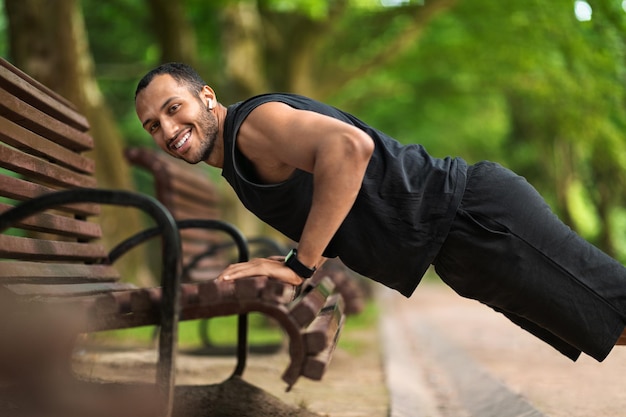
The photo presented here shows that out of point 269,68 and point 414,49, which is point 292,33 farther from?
point 414,49

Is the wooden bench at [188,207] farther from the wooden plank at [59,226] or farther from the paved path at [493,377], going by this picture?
the wooden plank at [59,226]

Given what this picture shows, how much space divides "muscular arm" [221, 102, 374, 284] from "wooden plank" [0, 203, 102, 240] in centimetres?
87

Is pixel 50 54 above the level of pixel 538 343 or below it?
above

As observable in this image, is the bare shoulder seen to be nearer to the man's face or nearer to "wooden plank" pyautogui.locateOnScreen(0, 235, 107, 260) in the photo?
the man's face

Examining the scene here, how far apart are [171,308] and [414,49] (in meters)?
19.5

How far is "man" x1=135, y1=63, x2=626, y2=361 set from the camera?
2.80 metres

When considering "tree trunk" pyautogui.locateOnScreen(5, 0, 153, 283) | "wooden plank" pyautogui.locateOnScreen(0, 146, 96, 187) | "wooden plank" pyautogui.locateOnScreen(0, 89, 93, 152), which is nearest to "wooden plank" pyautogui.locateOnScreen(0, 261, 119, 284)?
"wooden plank" pyautogui.locateOnScreen(0, 146, 96, 187)

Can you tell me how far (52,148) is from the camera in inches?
144

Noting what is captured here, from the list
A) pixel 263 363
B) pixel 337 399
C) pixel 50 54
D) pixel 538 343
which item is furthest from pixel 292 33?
pixel 337 399

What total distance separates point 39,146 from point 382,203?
148cm

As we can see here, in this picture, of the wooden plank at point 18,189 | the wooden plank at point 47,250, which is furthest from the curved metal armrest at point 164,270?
the wooden plank at point 18,189

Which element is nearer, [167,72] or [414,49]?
[167,72]

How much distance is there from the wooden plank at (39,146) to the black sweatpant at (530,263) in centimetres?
163

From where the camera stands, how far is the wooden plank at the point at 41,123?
3.23 meters
